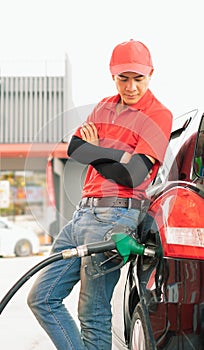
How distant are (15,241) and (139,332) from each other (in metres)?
16.4

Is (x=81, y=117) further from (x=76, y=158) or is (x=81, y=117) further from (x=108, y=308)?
(x=108, y=308)

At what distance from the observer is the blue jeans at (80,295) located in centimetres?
267

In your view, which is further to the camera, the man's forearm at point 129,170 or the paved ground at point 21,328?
the paved ground at point 21,328

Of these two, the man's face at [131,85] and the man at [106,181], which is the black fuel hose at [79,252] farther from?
the man's face at [131,85]

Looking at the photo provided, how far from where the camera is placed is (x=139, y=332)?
2.52m

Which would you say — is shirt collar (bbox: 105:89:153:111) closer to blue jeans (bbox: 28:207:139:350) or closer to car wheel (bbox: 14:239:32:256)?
blue jeans (bbox: 28:207:139:350)

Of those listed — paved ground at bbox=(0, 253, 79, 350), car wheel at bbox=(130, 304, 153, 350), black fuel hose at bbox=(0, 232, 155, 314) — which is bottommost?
paved ground at bbox=(0, 253, 79, 350)

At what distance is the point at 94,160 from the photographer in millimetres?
2615

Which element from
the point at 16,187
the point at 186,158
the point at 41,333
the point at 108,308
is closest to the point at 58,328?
the point at 108,308

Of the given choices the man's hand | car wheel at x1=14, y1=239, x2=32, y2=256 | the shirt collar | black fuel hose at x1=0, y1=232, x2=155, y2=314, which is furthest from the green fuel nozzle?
car wheel at x1=14, y1=239, x2=32, y2=256

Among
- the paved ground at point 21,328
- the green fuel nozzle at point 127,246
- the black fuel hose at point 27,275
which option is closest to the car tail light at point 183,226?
the green fuel nozzle at point 127,246

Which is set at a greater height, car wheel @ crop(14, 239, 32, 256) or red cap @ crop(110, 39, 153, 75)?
red cap @ crop(110, 39, 153, 75)

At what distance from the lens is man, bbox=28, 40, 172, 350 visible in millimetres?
2596

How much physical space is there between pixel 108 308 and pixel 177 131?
833 millimetres
